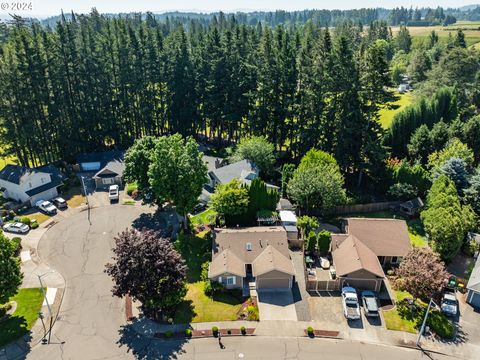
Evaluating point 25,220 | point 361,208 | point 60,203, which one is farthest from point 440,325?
point 25,220

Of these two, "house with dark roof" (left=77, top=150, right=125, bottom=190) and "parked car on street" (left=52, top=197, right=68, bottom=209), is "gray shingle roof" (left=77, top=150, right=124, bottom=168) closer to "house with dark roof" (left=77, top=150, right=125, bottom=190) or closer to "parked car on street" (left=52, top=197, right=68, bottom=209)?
"house with dark roof" (left=77, top=150, right=125, bottom=190)

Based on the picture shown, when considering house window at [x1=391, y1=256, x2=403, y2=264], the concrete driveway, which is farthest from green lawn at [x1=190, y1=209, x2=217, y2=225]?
house window at [x1=391, y1=256, x2=403, y2=264]

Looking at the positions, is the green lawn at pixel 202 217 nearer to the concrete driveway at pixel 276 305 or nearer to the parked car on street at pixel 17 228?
the concrete driveway at pixel 276 305

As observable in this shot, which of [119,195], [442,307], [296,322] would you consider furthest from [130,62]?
[442,307]

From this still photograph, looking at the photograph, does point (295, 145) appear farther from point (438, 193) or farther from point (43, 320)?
point (43, 320)

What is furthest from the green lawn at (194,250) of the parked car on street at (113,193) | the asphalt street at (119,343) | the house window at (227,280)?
the parked car on street at (113,193)

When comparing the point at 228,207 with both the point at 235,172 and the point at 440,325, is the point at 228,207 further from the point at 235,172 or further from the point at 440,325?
the point at 440,325

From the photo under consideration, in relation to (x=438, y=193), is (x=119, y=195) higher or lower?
lower
